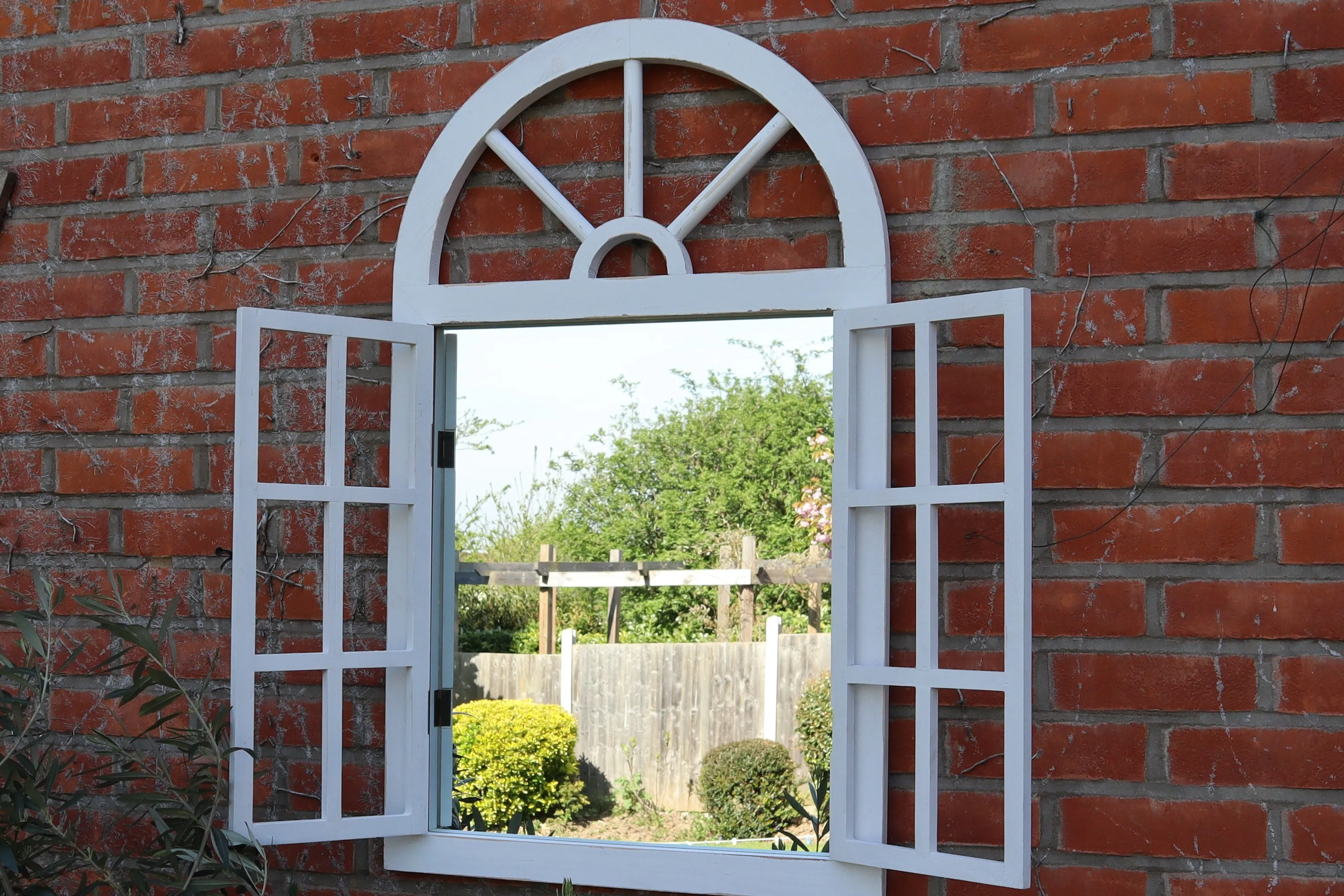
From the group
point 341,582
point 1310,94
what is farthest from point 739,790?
point 1310,94

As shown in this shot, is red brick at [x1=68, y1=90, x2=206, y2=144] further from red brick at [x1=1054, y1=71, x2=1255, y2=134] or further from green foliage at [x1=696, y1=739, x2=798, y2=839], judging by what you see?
green foliage at [x1=696, y1=739, x2=798, y2=839]

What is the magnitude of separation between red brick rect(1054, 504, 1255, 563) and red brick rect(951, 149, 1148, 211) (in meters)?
0.55

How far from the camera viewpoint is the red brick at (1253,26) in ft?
6.43

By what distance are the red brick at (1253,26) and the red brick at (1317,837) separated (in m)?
1.28

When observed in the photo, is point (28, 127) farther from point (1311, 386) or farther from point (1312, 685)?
point (1312, 685)

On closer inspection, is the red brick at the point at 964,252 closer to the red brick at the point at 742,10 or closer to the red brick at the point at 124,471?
the red brick at the point at 742,10

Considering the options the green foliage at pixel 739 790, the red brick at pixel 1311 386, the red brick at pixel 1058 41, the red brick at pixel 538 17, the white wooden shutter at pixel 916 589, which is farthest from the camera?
the green foliage at pixel 739 790

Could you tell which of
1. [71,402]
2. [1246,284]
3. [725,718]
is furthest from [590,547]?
[1246,284]

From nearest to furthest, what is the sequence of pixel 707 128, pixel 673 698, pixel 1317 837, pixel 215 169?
pixel 1317 837 < pixel 707 128 < pixel 215 169 < pixel 673 698

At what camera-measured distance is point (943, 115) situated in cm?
211

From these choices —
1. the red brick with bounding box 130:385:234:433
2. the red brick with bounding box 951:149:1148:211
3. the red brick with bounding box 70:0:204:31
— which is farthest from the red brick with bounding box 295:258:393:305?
the red brick with bounding box 951:149:1148:211

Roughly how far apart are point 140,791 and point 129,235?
1162 mm

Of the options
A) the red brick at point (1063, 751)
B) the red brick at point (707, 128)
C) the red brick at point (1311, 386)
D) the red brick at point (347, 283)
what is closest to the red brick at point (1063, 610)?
the red brick at point (1063, 751)

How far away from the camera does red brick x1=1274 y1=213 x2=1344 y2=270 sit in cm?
194
